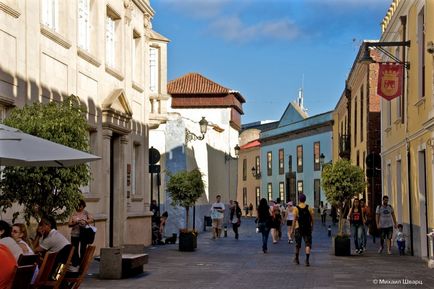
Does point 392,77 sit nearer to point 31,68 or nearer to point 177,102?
point 31,68

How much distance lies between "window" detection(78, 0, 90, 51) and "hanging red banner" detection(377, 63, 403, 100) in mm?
8123

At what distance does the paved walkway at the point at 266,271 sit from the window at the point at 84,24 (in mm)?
5551

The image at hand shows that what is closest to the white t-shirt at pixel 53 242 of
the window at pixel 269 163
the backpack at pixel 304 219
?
the backpack at pixel 304 219

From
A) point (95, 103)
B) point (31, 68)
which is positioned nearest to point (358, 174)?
point (95, 103)

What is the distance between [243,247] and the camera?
28000mm

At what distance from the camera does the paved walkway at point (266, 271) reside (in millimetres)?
15453

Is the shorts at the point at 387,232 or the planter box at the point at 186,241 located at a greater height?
the shorts at the point at 387,232

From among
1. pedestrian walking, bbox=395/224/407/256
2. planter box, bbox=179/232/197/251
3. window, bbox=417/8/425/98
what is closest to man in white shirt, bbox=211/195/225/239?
planter box, bbox=179/232/197/251

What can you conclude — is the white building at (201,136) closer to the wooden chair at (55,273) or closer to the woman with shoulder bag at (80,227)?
the woman with shoulder bag at (80,227)

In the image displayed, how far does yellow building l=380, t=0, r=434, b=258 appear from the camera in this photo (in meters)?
20.6

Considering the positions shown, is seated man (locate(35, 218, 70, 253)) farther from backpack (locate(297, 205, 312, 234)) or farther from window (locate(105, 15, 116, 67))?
window (locate(105, 15, 116, 67))

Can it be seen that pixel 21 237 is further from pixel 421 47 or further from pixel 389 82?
pixel 389 82

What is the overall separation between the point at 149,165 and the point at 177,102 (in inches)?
1025

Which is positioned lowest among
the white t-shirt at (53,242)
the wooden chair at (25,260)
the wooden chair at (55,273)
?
the wooden chair at (55,273)
